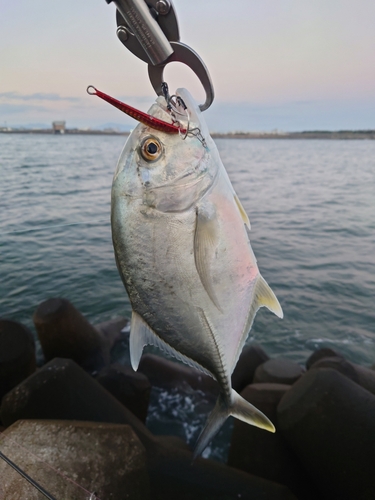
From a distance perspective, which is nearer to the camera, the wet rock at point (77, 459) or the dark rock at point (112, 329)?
the wet rock at point (77, 459)

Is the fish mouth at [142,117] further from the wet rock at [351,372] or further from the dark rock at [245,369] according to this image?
the dark rock at [245,369]

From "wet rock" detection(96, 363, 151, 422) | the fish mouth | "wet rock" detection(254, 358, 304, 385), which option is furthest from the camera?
"wet rock" detection(254, 358, 304, 385)

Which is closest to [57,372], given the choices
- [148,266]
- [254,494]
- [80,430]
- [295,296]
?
[80,430]

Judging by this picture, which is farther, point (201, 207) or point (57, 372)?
point (57, 372)

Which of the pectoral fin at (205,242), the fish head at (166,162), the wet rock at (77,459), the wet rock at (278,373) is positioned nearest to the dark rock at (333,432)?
the wet rock at (278,373)

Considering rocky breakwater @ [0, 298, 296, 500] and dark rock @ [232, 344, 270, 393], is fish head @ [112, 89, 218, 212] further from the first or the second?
dark rock @ [232, 344, 270, 393]

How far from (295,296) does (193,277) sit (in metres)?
8.93

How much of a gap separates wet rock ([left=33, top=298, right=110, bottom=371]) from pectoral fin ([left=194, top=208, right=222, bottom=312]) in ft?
16.1

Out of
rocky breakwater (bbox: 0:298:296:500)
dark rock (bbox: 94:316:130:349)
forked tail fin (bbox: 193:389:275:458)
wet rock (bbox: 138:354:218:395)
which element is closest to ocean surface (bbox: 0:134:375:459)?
wet rock (bbox: 138:354:218:395)

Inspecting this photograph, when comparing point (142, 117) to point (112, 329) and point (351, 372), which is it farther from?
point (112, 329)

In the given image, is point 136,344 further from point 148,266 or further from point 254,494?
point 254,494

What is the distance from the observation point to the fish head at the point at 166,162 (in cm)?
153

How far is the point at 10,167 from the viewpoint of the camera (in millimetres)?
24453

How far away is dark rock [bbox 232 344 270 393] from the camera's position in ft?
19.4
